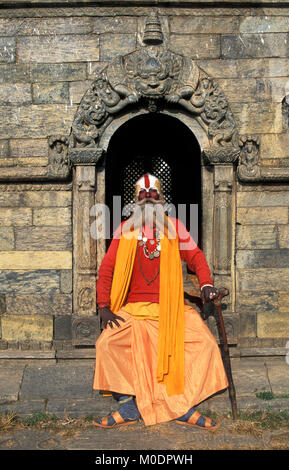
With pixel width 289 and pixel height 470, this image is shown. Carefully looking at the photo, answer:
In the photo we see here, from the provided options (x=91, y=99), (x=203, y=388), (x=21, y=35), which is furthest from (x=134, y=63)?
(x=203, y=388)

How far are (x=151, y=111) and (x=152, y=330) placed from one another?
2435 mm

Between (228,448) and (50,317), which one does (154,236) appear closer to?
(50,317)

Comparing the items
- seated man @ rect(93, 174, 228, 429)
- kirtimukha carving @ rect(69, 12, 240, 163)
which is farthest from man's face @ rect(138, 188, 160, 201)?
kirtimukha carving @ rect(69, 12, 240, 163)

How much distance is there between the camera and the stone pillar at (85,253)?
5.52 meters

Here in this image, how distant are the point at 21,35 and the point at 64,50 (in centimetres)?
50

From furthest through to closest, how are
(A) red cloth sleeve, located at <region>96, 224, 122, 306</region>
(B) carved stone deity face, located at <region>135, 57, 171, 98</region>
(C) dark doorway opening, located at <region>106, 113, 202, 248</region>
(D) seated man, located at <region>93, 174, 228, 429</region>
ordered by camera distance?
(C) dark doorway opening, located at <region>106, 113, 202, 248</region> → (B) carved stone deity face, located at <region>135, 57, 171, 98</region> → (A) red cloth sleeve, located at <region>96, 224, 122, 306</region> → (D) seated man, located at <region>93, 174, 228, 429</region>

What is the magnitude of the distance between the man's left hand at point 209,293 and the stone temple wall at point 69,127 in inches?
40.9

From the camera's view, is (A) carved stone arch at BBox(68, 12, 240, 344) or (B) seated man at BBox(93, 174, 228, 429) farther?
(A) carved stone arch at BBox(68, 12, 240, 344)

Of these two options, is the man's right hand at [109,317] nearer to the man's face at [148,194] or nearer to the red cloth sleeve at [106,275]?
the red cloth sleeve at [106,275]

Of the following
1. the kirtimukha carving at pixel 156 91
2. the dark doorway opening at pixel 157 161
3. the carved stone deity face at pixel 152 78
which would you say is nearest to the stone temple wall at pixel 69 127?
the kirtimukha carving at pixel 156 91

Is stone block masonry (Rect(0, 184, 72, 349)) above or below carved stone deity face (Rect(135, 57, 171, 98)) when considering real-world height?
below

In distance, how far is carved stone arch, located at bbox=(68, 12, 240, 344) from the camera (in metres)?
5.46

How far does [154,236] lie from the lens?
496cm

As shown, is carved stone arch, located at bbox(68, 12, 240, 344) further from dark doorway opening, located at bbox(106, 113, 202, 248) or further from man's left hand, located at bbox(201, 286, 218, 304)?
dark doorway opening, located at bbox(106, 113, 202, 248)
